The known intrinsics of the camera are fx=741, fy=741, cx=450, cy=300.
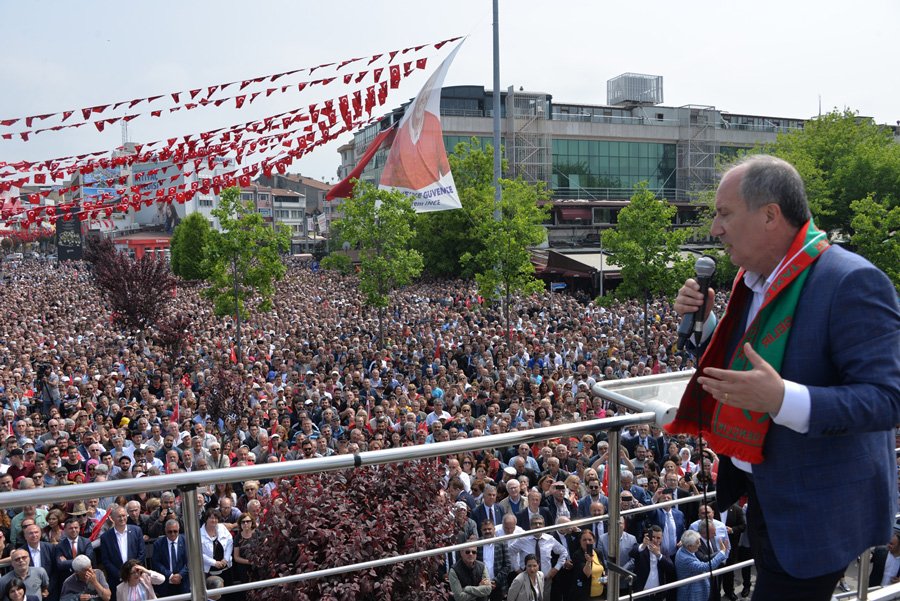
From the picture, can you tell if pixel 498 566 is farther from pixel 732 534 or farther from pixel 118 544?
pixel 118 544

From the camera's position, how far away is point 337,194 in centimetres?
2095

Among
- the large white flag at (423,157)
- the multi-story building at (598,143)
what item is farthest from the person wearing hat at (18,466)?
the multi-story building at (598,143)

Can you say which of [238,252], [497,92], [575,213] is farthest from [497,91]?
[575,213]

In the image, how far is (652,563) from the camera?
649 centimetres

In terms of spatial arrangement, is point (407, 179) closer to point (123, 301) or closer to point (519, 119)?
point (123, 301)

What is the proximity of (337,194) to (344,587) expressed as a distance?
17.5 meters

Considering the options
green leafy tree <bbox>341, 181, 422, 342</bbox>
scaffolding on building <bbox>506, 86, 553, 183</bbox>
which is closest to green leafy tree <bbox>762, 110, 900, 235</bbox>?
green leafy tree <bbox>341, 181, 422, 342</bbox>

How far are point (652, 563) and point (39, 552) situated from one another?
17.2ft

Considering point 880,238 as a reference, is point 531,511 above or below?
below

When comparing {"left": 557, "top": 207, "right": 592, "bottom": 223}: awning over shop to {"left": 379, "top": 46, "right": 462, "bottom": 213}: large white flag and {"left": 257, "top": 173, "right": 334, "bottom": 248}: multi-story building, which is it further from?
{"left": 257, "top": 173, "right": 334, "bottom": 248}: multi-story building

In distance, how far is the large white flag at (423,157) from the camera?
50.7ft

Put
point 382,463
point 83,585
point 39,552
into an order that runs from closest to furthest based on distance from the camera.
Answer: point 382,463, point 83,585, point 39,552

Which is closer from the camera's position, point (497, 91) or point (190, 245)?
point (497, 91)

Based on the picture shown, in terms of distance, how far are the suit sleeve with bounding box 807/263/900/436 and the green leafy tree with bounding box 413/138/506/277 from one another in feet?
128
